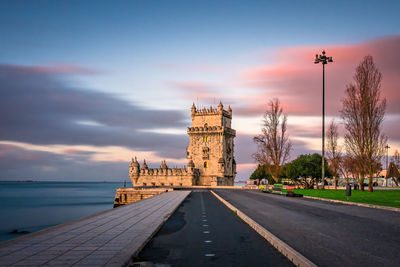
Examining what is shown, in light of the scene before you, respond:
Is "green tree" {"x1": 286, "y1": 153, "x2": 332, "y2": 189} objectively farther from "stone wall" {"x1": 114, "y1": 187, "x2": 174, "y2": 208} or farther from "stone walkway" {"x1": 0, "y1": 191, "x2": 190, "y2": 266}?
"stone walkway" {"x1": 0, "y1": 191, "x2": 190, "y2": 266}

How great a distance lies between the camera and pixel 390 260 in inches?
346

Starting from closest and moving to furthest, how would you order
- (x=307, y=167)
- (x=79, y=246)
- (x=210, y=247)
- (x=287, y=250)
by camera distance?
1. (x=287, y=250)
2. (x=79, y=246)
3. (x=210, y=247)
4. (x=307, y=167)

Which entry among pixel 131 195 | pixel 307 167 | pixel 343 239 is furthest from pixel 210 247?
pixel 307 167

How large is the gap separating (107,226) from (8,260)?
241 inches

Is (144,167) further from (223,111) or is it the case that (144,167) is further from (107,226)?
(107,226)

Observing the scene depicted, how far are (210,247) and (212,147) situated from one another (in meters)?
88.1

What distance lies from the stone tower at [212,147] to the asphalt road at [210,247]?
79386mm

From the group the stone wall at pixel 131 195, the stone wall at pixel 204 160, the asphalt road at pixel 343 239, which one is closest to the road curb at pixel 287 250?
the asphalt road at pixel 343 239

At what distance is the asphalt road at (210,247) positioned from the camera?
8.93 metres

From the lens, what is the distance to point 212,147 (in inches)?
3888

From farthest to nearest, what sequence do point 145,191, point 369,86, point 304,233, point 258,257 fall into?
1. point 145,191
2. point 369,86
3. point 304,233
4. point 258,257

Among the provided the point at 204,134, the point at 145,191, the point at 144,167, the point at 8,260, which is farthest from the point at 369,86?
the point at 144,167

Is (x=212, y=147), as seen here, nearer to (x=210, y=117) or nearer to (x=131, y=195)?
(x=210, y=117)

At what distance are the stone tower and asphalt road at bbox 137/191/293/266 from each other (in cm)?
7939
